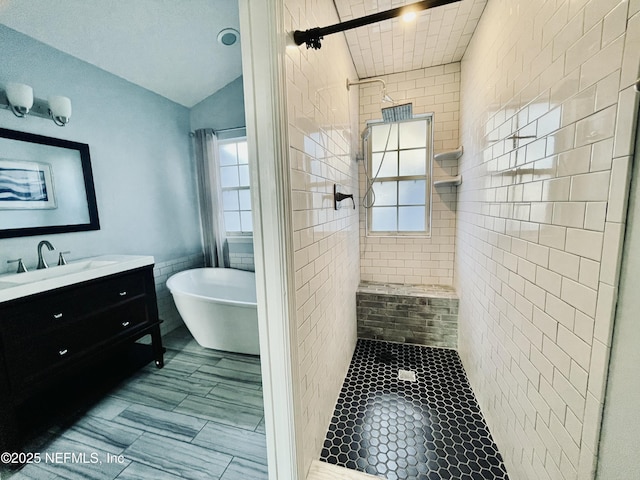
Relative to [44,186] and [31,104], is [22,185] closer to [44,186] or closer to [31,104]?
[44,186]

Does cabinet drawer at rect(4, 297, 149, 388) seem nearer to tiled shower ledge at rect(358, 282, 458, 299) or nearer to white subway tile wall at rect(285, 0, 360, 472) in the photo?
white subway tile wall at rect(285, 0, 360, 472)

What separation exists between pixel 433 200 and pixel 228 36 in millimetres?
2537

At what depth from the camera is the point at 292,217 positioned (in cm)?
98

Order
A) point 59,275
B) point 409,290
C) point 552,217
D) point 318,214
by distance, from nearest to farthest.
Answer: point 552,217 → point 318,214 → point 59,275 → point 409,290

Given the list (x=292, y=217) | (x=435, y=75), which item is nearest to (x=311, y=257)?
(x=292, y=217)

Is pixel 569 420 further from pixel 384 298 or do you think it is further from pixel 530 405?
pixel 384 298

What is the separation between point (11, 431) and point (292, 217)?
1.94 meters

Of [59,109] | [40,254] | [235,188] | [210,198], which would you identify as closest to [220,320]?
[40,254]

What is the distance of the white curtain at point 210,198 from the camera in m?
3.01

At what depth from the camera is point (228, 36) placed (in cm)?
227

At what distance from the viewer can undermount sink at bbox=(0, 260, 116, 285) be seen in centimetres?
159

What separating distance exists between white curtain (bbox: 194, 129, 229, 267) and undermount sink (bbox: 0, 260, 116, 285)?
1214 mm

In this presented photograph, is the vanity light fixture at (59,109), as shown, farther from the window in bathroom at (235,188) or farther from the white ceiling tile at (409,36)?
the white ceiling tile at (409,36)

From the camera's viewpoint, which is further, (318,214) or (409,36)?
(409,36)
